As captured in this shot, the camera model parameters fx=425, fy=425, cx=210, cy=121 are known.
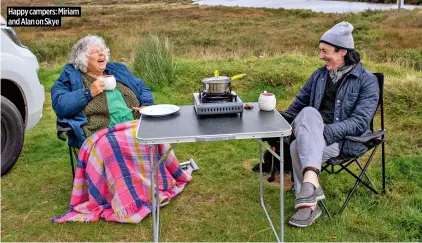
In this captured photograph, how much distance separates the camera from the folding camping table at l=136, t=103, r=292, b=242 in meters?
2.41

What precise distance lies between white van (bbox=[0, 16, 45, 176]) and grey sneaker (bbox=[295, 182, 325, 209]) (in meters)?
2.55

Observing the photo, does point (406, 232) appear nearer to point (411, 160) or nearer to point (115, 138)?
point (411, 160)

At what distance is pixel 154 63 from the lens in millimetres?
7133

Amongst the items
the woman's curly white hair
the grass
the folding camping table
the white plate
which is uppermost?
the woman's curly white hair

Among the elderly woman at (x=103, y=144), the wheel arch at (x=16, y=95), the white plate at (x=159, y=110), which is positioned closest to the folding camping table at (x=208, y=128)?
the white plate at (x=159, y=110)

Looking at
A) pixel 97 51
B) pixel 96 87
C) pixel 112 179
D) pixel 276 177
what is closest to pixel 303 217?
pixel 276 177

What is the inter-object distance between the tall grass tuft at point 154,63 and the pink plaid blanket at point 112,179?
12.4ft

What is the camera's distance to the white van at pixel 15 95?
146 inches

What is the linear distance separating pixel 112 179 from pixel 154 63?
4.16 metres

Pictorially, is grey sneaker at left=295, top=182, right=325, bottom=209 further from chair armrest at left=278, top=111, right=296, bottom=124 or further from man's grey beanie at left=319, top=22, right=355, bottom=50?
man's grey beanie at left=319, top=22, right=355, bottom=50

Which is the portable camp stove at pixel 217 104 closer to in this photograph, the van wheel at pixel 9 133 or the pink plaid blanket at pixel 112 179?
the pink plaid blanket at pixel 112 179

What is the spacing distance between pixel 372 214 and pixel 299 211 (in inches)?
22.7

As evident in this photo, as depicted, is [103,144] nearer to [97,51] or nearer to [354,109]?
[97,51]

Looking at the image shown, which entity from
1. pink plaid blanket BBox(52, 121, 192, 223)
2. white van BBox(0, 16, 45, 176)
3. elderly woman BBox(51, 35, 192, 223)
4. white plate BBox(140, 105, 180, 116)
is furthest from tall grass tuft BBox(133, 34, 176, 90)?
white plate BBox(140, 105, 180, 116)
